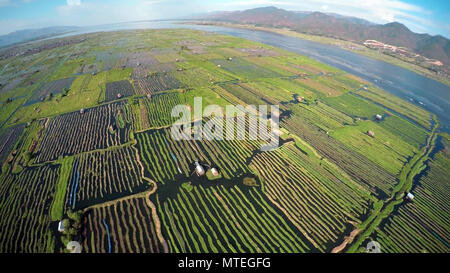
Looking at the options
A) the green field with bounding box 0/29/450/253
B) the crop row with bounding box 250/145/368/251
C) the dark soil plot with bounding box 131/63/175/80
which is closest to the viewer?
the green field with bounding box 0/29/450/253

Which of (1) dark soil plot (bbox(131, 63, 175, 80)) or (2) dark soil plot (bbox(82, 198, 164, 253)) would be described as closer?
(2) dark soil plot (bbox(82, 198, 164, 253))

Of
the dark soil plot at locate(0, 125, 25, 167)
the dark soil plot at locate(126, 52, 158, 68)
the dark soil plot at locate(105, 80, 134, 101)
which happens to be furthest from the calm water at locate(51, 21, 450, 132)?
the dark soil plot at locate(0, 125, 25, 167)

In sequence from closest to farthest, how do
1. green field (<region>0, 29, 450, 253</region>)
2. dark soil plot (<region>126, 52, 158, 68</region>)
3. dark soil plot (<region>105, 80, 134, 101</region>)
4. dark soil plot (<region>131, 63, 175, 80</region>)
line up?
green field (<region>0, 29, 450, 253</region>) → dark soil plot (<region>105, 80, 134, 101</region>) → dark soil plot (<region>131, 63, 175, 80</region>) → dark soil plot (<region>126, 52, 158, 68</region>)

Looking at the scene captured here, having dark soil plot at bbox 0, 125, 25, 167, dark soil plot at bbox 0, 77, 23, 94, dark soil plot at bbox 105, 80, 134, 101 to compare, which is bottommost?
dark soil plot at bbox 0, 125, 25, 167

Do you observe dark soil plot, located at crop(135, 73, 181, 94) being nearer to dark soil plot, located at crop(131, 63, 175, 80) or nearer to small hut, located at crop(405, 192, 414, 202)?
dark soil plot, located at crop(131, 63, 175, 80)

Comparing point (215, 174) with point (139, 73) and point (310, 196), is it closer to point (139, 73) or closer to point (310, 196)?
point (310, 196)

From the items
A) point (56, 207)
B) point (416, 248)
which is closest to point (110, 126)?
point (56, 207)

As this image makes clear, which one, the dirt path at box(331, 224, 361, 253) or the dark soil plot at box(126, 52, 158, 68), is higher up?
the dark soil plot at box(126, 52, 158, 68)

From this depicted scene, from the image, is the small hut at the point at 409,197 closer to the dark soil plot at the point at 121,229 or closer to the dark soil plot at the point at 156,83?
the dark soil plot at the point at 121,229

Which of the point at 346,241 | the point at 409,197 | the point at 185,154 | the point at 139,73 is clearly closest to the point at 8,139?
the point at 185,154
